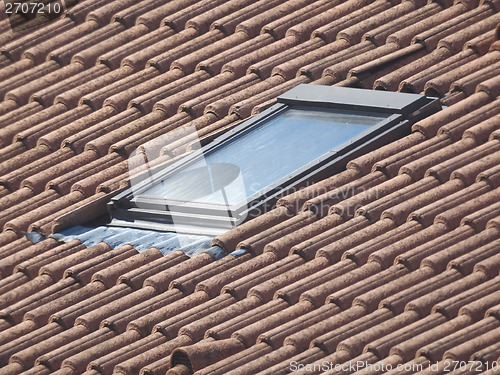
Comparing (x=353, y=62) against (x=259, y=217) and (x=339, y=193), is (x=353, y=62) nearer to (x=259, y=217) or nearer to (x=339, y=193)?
(x=339, y=193)

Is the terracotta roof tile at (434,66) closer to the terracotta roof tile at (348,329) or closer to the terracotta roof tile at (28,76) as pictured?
the terracotta roof tile at (348,329)

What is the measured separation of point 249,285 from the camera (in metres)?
11.7

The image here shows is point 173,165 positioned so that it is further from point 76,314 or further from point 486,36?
point 486,36

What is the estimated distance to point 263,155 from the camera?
43.2ft

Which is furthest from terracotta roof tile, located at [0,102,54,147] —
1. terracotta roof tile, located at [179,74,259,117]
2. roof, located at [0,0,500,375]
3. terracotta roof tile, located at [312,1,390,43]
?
terracotta roof tile, located at [312,1,390,43]

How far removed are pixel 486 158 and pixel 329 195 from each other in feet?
4.36

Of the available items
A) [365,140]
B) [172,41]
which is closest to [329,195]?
[365,140]

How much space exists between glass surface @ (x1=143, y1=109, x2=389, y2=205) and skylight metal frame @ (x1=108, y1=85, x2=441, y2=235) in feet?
0.22

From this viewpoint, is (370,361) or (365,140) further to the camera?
(365,140)

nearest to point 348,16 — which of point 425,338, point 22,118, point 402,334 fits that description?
point 22,118

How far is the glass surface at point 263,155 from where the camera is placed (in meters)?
12.8

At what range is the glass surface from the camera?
12836 millimetres

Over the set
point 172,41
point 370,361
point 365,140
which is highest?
point 172,41

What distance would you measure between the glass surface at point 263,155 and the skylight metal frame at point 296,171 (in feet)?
0.22
